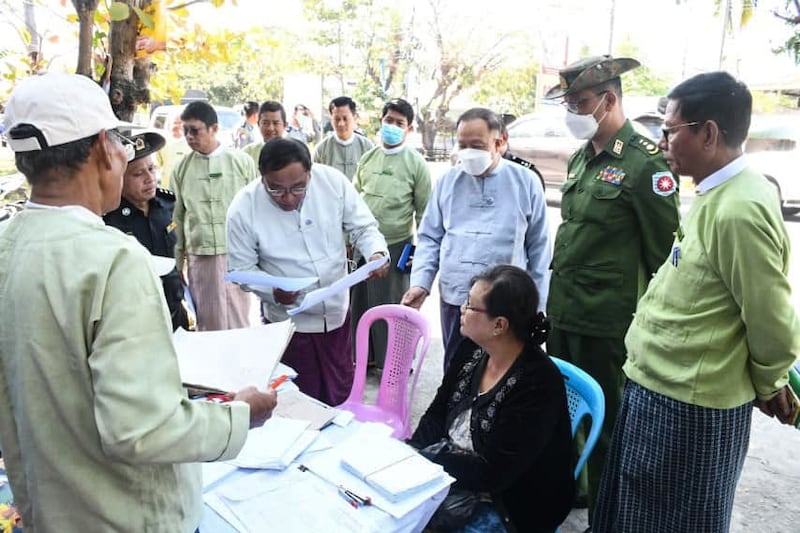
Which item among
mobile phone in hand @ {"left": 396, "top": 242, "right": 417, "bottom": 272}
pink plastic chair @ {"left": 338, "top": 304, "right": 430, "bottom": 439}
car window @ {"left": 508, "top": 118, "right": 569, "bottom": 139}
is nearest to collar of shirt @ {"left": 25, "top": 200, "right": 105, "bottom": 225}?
pink plastic chair @ {"left": 338, "top": 304, "right": 430, "bottom": 439}

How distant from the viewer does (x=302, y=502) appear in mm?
1453

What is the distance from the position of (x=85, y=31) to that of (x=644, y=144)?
6.41ft

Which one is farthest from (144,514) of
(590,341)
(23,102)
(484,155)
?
(484,155)

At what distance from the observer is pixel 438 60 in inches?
Result: 872

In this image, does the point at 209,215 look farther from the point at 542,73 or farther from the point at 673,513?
the point at 542,73

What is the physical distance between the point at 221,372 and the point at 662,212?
5.44 ft

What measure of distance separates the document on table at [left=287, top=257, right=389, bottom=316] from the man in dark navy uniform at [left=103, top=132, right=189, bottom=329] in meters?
0.58

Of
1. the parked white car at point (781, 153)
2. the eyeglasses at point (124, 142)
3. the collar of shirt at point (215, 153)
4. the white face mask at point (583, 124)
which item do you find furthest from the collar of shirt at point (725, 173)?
the parked white car at point (781, 153)

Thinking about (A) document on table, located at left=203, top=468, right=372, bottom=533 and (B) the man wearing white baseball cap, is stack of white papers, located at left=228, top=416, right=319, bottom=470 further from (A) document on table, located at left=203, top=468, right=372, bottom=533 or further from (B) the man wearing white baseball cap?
(B) the man wearing white baseball cap

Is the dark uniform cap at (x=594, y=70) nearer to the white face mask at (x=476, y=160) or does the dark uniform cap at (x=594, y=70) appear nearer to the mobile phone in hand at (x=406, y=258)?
the white face mask at (x=476, y=160)

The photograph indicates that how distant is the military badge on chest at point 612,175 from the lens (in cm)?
229

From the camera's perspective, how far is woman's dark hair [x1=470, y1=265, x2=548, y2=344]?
6.58 feet

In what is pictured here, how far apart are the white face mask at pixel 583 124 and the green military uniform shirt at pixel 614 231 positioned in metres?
0.07

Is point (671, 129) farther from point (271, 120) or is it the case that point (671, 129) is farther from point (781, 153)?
point (781, 153)
